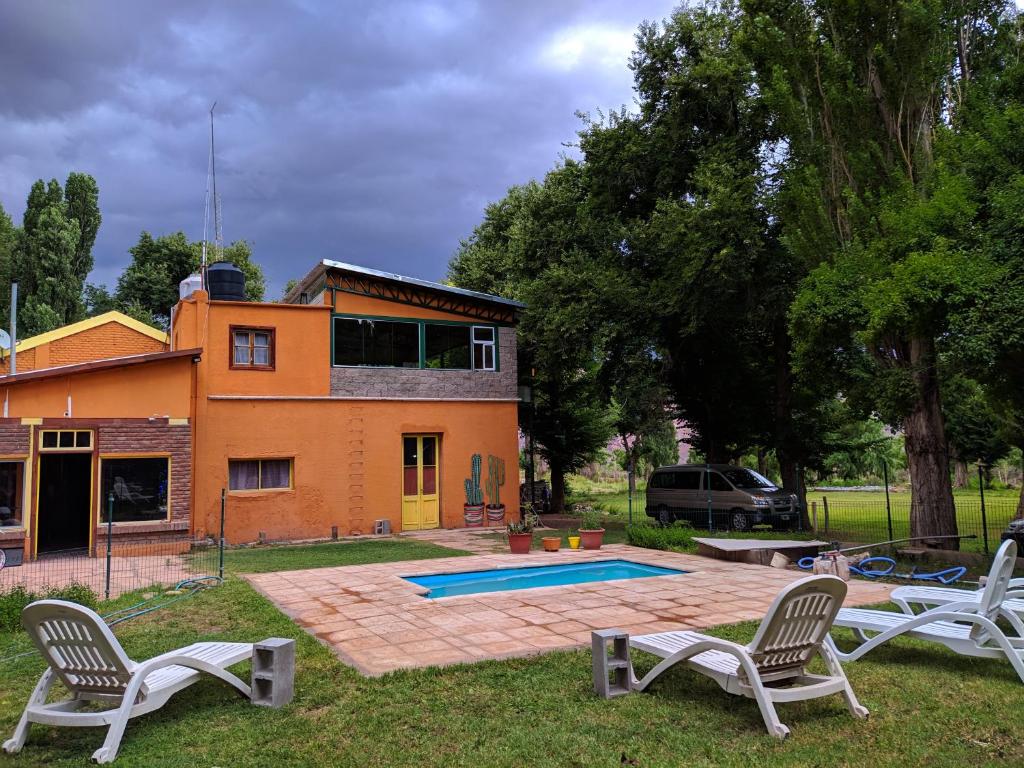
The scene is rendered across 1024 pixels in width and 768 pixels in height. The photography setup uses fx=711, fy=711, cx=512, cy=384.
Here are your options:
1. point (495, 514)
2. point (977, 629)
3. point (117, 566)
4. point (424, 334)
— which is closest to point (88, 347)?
point (424, 334)

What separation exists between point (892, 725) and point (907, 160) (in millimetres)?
12377

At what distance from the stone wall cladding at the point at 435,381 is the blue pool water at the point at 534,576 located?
8.40 meters

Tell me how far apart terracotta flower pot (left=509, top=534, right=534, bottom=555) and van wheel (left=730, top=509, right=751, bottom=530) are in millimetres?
7038

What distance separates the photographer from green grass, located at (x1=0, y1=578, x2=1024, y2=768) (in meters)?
3.90

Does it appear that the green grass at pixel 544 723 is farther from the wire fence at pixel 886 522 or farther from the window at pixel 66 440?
the wire fence at pixel 886 522

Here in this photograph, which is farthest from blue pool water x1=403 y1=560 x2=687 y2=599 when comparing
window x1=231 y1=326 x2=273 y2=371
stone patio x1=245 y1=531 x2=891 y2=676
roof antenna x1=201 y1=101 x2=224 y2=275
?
roof antenna x1=201 y1=101 x2=224 y2=275

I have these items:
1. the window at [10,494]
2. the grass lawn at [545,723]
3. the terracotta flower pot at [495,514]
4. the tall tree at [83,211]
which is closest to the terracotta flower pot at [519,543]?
the terracotta flower pot at [495,514]

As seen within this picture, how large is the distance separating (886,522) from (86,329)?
2414 cm

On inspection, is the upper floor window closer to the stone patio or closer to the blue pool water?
the stone patio

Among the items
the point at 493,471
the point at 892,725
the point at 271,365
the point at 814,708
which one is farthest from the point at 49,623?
the point at 493,471

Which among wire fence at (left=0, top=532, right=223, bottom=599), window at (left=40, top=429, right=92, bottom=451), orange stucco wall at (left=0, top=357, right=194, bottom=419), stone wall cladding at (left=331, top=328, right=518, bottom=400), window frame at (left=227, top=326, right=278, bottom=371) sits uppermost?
window frame at (left=227, top=326, right=278, bottom=371)

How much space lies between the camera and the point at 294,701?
16.1 ft

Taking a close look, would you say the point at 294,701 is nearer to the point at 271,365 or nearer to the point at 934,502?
the point at 934,502

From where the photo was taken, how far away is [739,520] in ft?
59.4
